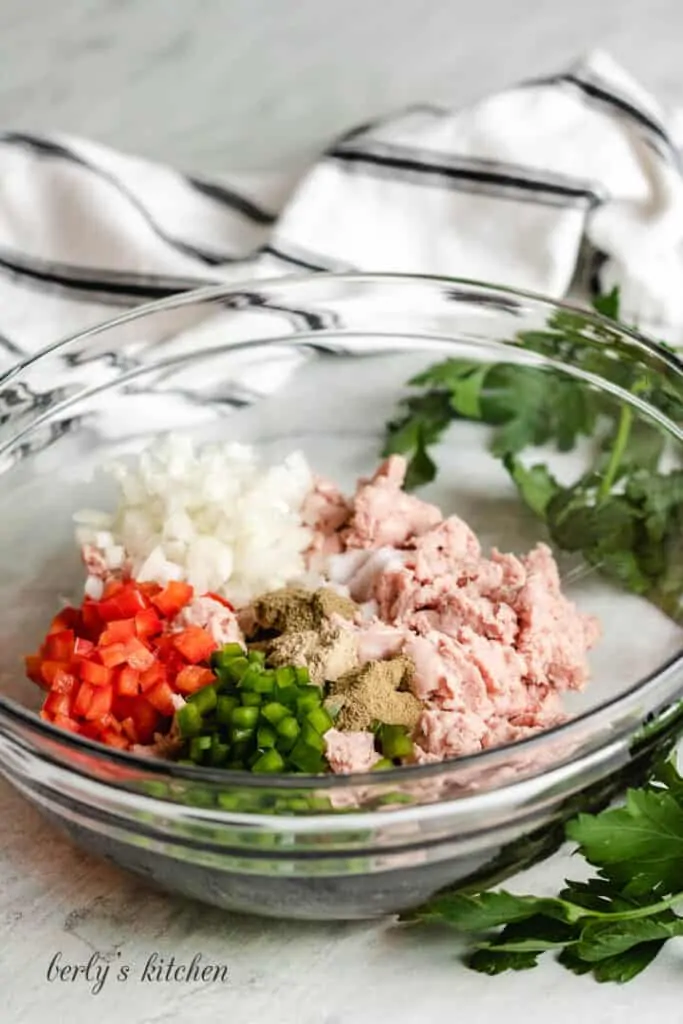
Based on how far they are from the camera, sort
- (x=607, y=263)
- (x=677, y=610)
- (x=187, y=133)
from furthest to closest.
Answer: (x=187, y=133) < (x=607, y=263) < (x=677, y=610)

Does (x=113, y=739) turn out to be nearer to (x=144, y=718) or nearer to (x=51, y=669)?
(x=144, y=718)

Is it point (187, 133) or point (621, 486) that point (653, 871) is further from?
point (187, 133)

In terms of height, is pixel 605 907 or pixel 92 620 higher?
pixel 92 620

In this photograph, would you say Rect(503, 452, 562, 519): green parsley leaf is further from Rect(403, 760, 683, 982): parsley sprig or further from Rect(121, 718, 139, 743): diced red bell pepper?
Rect(121, 718, 139, 743): diced red bell pepper

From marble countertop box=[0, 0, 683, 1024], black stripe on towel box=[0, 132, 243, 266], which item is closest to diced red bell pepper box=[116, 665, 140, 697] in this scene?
black stripe on towel box=[0, 132, 243, 266]

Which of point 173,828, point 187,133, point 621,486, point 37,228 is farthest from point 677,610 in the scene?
point 187,133

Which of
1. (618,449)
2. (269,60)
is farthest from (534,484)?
(269,60)
